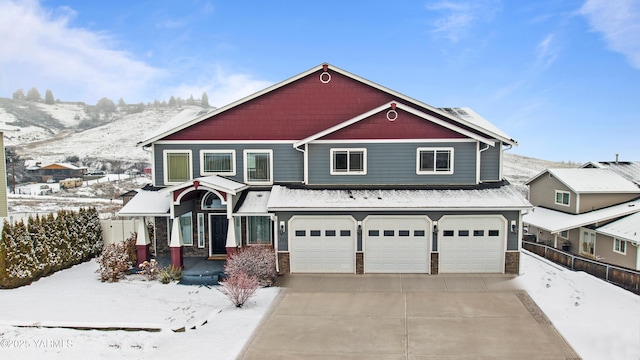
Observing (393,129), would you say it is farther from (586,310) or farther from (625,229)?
(625,229)

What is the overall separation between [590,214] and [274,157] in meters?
21.0

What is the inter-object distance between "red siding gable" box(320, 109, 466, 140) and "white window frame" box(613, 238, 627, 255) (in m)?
14.1

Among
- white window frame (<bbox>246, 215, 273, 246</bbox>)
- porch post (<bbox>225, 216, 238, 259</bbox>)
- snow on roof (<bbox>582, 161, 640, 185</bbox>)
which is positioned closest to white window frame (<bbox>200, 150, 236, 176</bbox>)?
white window frame (<bbox>246, 215, 273, 246</bbox>)

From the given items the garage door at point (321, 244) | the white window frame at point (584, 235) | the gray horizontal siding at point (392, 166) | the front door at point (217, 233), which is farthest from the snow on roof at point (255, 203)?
the white window frame at point (584, 235)

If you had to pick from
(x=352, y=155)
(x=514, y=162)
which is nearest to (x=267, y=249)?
(x=352, y=155)

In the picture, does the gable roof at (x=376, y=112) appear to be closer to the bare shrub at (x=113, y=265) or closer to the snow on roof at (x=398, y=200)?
the snow on roof at (x=398, y=200)

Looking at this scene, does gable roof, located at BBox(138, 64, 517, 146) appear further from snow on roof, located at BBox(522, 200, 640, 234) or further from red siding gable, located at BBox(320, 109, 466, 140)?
snow on roof, located at BBox(522, 200, 640, 234)

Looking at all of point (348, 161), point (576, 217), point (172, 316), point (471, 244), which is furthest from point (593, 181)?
point (172, 316)

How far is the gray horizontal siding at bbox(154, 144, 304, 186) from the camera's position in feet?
58.8

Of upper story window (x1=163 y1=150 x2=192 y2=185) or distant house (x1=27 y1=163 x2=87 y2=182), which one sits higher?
upper story window (x1=163 y1=150 x2=192 y2=185)

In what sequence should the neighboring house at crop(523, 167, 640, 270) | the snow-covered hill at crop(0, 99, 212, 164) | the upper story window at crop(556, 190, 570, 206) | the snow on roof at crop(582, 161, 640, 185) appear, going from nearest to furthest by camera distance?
the neighboring house at crop(523, 167, 640, 270) → the upper story window at crop(556, 190, 570, 206) → the snow on roof at crop(582, 161, 640, 185) → the snow-covered hill at crop(0, 99, 212, 164)

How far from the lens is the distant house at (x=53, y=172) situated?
6525 cm

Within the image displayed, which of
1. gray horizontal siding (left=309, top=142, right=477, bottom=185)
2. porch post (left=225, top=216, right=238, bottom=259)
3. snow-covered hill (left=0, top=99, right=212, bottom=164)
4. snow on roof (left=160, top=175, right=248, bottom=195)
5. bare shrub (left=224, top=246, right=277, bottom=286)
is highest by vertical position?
snow-covered hill (left=0, top=99, right=212, bottom=164)

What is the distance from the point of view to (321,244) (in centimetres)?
1579
